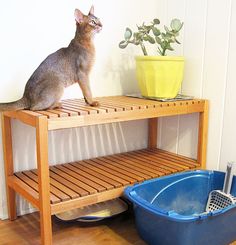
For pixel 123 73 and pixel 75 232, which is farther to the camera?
pixel 123 73

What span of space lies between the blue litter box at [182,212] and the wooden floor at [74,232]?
0.11 metres

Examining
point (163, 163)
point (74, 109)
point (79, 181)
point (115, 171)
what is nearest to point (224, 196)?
point (163, 163)

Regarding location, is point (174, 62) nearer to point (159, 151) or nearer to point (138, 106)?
point (138, 106)

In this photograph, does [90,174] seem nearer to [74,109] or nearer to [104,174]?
[104,174]

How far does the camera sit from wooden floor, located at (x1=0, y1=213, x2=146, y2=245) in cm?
115

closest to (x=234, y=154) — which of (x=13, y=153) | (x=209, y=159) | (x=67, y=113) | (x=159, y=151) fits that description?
(x=209, y=159)

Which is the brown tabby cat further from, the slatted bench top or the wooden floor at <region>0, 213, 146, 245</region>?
the wooden floor at <region>0, 213, 146, 245</region>

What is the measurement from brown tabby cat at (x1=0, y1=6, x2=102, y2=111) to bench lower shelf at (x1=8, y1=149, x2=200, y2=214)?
0.93ft

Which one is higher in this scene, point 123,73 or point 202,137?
point 123,73

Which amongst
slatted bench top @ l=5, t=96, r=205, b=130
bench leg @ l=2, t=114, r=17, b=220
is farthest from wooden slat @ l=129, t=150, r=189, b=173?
bench leg @ l=2, t=114, r=17, b=220

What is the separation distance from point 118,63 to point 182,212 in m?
0.70

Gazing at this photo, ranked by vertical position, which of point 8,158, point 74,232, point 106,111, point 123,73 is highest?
point 123,73

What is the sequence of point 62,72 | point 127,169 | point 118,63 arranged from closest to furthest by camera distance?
point 62,72 → point 127,169 → point 118,63

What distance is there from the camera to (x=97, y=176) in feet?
4.07
